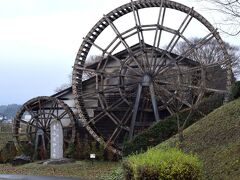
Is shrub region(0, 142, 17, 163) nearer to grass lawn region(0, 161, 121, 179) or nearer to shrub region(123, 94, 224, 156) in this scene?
grass lawn region(0, 161, 121, 179)

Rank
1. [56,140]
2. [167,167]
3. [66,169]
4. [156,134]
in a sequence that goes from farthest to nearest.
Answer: [56,140], [66,169], [156,134], [167,167]

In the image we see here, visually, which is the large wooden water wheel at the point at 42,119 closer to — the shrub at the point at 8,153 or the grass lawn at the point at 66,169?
the shrub at the point at 8,153

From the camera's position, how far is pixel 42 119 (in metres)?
33.1

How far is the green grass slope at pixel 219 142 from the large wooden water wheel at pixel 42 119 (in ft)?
50.5

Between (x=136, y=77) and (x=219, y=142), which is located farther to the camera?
(x=136, y=77)

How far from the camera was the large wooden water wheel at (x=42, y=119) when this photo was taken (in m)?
31.9

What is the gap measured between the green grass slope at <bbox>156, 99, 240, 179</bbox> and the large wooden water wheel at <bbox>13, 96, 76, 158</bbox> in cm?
1538

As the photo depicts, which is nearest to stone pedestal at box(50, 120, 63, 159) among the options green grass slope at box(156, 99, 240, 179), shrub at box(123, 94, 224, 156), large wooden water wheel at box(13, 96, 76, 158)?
large wooden water wheel at box(13, 96, 76, 158)

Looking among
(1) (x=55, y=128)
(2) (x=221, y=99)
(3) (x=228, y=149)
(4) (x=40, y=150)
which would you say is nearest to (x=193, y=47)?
(2) (x=221, y=99)

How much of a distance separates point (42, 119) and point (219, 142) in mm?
20820

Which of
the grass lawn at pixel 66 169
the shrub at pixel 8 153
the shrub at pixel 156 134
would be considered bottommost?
the grass lawn at pixel 66 169

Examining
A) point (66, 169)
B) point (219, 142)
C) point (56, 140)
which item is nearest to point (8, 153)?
point (56, 140)

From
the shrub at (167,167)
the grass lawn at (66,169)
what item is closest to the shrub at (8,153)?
the grass lawn at (66,169)

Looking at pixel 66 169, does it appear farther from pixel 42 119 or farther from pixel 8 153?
pixel 8 153
